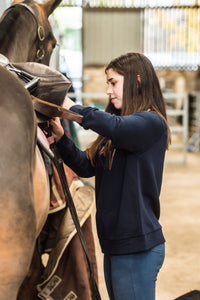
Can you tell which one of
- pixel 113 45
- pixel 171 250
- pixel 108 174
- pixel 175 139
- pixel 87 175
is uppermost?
pixel 108 174

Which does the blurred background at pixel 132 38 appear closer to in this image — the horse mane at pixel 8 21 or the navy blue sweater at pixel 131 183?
the horse mane at pixel 8 21

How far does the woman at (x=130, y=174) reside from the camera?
4.47 ft

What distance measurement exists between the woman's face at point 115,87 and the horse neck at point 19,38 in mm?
428

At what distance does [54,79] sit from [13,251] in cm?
55

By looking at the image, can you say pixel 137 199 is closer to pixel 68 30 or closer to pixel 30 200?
pixel 30 200

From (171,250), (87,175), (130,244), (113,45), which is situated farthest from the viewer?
(113,45)

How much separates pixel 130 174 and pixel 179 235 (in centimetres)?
267

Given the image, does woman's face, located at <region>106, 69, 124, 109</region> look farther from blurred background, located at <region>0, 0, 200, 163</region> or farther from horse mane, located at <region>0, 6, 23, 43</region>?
blurred background, located at <region>0, 0, 200, 163</region>

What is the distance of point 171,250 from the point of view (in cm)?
354

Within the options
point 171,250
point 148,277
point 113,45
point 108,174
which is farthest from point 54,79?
point 113,45

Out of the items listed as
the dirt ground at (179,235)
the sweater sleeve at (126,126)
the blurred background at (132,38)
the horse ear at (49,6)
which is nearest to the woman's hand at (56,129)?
the sweater sleeve at (126,126)

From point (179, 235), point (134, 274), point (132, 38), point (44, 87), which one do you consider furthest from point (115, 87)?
point (132, 38)

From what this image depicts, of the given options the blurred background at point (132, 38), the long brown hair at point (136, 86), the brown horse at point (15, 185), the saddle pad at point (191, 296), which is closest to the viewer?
the brown horse at point (15, 185)

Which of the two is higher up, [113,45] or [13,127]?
[13,127]
